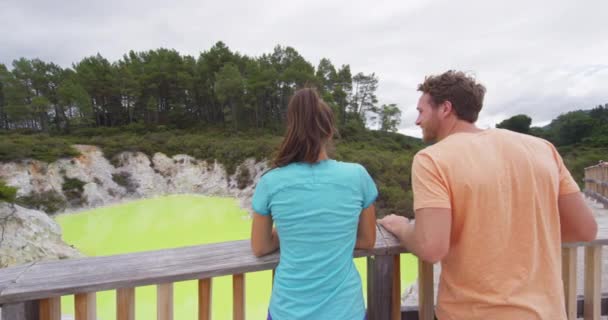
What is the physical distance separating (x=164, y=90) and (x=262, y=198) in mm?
33508

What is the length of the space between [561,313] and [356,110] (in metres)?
37.1

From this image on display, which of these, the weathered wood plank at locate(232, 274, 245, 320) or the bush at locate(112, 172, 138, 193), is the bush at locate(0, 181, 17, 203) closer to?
the bush at locate(112, 172, 138, 193)

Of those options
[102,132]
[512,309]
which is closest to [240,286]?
[512,309]

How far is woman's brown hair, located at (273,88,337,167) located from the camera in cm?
99

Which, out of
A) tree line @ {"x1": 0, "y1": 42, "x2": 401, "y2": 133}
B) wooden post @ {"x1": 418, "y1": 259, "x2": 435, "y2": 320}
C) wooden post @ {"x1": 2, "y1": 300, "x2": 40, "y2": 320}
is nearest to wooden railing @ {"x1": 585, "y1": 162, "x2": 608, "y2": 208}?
wooden post @ {"x1": 418, "y1": 259, "x2": 435, "y2": 320}

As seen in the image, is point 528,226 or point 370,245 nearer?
point 528,226

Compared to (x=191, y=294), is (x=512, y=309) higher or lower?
higher

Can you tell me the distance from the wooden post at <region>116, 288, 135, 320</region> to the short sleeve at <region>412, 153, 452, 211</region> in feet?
3.22

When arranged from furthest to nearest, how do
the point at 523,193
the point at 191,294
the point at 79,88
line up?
1. the point at 79,88
2. the point at 191,294
3. the point at 523,193

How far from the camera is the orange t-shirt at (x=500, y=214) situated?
896 millimetres

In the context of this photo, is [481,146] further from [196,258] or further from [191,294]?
[191,294]

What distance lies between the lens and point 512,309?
3.00 ft

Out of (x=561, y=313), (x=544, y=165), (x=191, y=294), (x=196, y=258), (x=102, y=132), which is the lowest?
(x=191, y=294)

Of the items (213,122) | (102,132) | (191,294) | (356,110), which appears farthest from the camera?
(356,110)
